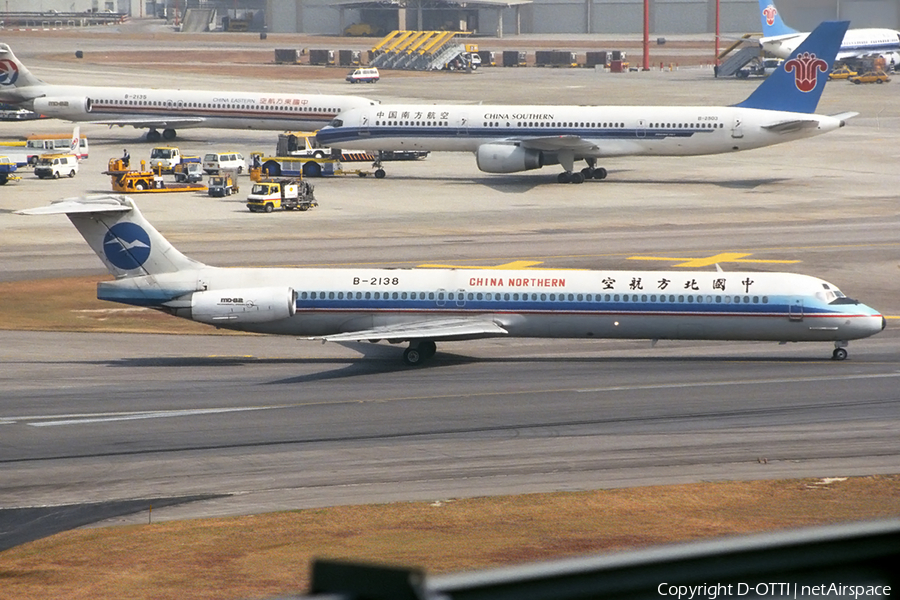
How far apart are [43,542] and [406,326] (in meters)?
17.6

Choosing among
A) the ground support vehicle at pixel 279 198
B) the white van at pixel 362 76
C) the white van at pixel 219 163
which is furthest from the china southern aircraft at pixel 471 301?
the white van at pixel 362 76

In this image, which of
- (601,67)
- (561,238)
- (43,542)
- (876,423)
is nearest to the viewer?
(43,542)

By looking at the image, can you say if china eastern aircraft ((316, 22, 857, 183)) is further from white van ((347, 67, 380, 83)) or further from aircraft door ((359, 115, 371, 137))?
white van ((347, 67, 380, 83))

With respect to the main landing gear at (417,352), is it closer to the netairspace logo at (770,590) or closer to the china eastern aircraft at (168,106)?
the netairspace logo at (770,590)

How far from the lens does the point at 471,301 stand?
4009cm

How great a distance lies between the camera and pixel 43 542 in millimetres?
24250

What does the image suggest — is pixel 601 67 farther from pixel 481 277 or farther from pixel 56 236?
pixel 481 277

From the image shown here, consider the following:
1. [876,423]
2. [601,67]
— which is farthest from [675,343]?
[601,67]

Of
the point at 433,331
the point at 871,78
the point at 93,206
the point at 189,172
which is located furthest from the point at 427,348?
the point at 871,78

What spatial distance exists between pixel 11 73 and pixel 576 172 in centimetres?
5183

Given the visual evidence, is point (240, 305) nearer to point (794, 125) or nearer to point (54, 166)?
point (794, 125)

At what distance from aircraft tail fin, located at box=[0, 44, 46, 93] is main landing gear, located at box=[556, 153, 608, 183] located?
164 feet

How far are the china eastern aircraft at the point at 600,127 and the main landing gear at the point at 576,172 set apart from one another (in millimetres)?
70

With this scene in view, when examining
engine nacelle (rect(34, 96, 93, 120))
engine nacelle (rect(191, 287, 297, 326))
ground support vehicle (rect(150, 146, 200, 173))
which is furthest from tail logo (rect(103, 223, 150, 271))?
engine nacelle (rect(34, 96, 93, 120))
